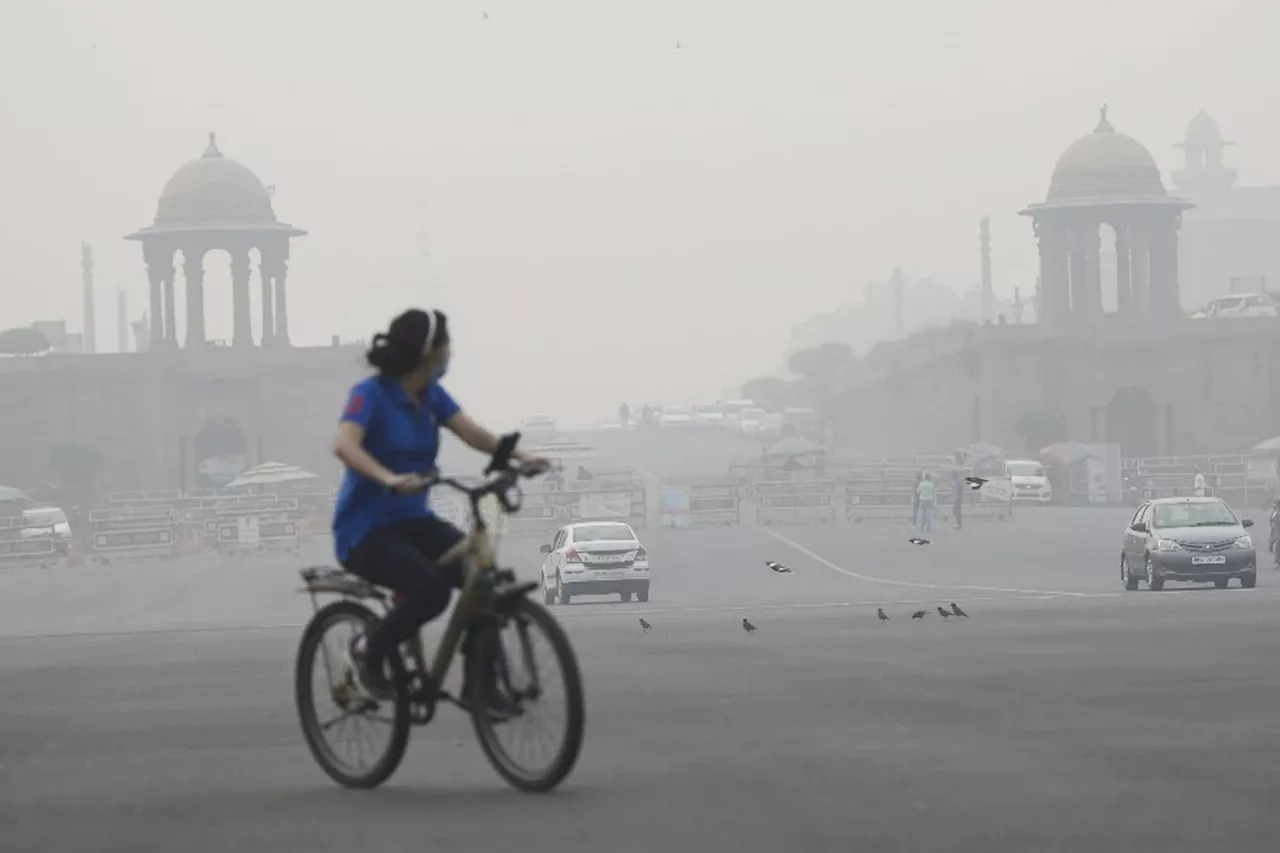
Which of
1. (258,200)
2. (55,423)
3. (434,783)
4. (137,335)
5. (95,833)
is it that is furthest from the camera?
(137,335)

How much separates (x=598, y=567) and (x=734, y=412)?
104206 mm

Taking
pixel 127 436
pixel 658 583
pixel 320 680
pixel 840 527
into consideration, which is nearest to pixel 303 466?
pixel 127 436

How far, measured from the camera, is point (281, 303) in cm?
9094

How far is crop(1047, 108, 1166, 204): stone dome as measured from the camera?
3556 inches

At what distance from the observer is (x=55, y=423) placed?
8469 cm

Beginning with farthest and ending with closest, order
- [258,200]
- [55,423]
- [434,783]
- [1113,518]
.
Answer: [258,200], [55,423], [1113,518], [434,783]

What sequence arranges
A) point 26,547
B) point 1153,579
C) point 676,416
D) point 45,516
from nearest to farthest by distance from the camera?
point 1153,579
point 26,547
point 45,516
point 676,416

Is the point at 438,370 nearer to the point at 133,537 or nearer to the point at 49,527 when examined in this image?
the point at 133,537

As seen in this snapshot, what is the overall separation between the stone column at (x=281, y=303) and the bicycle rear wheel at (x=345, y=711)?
270ft

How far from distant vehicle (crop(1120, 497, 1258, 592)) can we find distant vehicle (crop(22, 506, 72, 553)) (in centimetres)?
3470

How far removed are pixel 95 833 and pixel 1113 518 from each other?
53.5 m

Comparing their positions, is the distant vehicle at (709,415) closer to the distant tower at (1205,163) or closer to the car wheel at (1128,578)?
the distant tower at (1205,163)

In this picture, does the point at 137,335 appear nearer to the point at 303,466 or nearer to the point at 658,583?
the point at 303,466

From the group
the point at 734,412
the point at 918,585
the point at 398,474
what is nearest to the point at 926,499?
the point at 918,585
